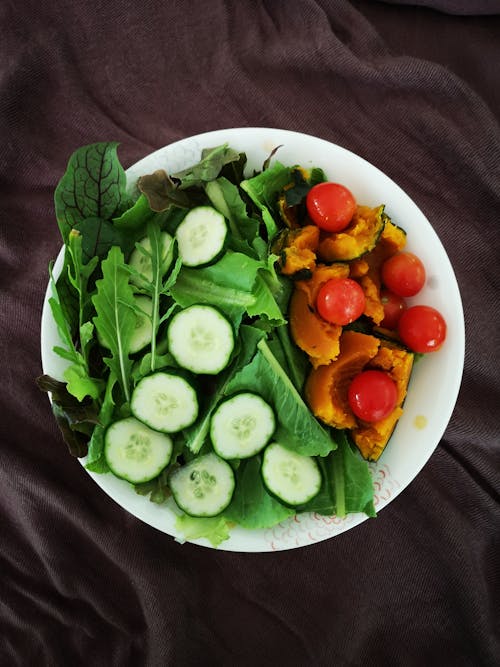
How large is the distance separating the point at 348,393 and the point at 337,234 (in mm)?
362

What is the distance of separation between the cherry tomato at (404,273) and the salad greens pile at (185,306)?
0.80 feet

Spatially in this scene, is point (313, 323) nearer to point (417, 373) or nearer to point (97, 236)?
point (417, 373)

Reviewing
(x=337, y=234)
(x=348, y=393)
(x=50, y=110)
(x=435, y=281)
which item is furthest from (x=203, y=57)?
(x=348, y=393)

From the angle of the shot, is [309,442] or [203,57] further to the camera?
[203,57]

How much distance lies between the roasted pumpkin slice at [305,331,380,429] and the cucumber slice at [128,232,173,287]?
1.37 ft

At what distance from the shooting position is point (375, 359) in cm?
135

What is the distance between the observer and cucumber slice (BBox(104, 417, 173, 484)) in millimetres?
1346

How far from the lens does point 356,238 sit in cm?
132

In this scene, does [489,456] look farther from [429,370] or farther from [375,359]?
[375,359]

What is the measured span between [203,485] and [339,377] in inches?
15.5

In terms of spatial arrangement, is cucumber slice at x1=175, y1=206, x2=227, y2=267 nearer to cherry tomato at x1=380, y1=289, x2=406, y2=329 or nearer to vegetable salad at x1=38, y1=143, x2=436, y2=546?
vegetable salad at x1=38, y1=143, x2=436, y2=546

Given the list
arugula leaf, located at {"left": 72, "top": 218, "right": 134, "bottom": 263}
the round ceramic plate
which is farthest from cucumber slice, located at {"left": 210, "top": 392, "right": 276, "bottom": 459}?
arugula leaf, located at {"left": 72, "top": 218, "right": 134, "bottom": 263}

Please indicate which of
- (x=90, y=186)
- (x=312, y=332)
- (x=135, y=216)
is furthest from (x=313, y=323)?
(x=90, y=186)

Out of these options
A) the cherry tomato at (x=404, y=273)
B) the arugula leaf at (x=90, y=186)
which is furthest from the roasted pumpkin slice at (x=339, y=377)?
the arugula leaf at (x=90, y=186)
